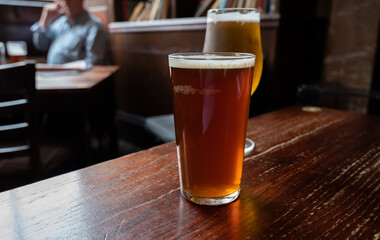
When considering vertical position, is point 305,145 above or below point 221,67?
below

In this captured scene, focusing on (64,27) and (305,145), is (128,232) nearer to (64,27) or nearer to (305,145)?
(305,145)

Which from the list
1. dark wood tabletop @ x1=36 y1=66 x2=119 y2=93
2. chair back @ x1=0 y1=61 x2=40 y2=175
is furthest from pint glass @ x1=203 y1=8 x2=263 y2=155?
dark wood tabletop @ x1=36 y1=66 x2=119 y2=93

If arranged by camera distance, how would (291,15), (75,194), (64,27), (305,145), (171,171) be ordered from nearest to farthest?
1. (75,194)
2. (171,171)
3. (305,145)
4. (291,15)
5. (64,27)

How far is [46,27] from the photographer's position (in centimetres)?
381

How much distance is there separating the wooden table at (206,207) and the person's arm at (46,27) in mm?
3632

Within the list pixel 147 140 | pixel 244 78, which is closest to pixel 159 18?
pixel 147 140

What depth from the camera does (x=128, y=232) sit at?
424 mm

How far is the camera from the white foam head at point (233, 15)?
749 mm

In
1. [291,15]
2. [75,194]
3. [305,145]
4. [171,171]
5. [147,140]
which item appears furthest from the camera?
[147,140]

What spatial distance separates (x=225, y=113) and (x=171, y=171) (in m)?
0.22

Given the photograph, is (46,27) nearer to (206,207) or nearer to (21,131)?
(21,131)

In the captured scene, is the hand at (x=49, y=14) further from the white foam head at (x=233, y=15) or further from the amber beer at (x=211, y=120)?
the amber beer at (x=211, y=120)

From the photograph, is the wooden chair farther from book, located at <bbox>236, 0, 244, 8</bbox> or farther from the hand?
the hand

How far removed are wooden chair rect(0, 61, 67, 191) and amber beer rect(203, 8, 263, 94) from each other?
0.99 meters
